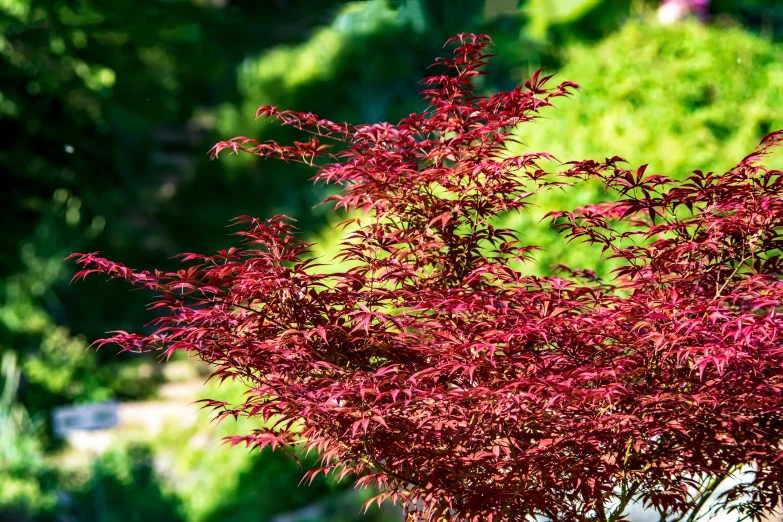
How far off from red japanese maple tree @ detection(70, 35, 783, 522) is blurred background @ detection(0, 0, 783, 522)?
6.48 feet

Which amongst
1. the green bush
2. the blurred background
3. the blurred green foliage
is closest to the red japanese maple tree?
the blurred background

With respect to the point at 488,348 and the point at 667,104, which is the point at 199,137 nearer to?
the point at 667,104

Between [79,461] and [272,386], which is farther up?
[79,461]

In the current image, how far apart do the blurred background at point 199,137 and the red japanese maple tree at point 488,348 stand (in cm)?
198

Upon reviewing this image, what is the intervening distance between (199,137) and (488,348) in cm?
1121

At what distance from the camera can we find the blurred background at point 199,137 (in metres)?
4.48

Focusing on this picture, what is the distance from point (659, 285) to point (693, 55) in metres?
2.90

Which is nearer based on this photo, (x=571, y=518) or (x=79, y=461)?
(x=571, y=518)

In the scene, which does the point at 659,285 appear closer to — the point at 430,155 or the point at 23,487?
the point at 430,155

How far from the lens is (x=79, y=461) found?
7719mm

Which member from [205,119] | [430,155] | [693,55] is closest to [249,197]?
[205,119]

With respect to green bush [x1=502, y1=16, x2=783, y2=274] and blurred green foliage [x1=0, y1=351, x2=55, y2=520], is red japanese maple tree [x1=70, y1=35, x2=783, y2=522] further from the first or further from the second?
blurred green foliage [x1=0, y1=351, x2=55, y2=520]

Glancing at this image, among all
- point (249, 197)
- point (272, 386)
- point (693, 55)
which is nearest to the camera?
point (272, 386)

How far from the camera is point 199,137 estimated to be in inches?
492
